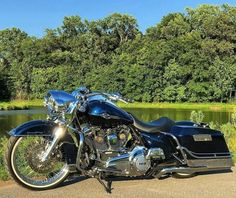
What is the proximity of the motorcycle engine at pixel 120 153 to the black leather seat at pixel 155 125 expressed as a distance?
0.15 meters

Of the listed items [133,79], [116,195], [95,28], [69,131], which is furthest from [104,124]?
[95,28]

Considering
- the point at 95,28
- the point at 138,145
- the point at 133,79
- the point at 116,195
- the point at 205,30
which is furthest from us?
the point at 95,28

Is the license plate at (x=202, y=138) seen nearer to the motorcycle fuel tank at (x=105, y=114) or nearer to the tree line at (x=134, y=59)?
the motorcycle fuel tank at (x=105, y=114)

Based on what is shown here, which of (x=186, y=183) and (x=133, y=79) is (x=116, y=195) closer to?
(x=186, y=183)

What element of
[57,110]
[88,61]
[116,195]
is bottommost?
[116,195]

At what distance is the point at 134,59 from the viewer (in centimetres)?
6906

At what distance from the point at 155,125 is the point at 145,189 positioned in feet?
2.87

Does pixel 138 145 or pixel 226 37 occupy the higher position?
pixel 226 37

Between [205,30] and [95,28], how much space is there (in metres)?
19.4

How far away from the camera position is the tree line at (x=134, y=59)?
63.8 metres

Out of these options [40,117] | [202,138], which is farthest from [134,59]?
[202,138]

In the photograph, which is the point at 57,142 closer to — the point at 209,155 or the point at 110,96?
the point at 110,96

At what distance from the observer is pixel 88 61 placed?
73062mm

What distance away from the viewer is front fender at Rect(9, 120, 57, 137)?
5.61 metres
